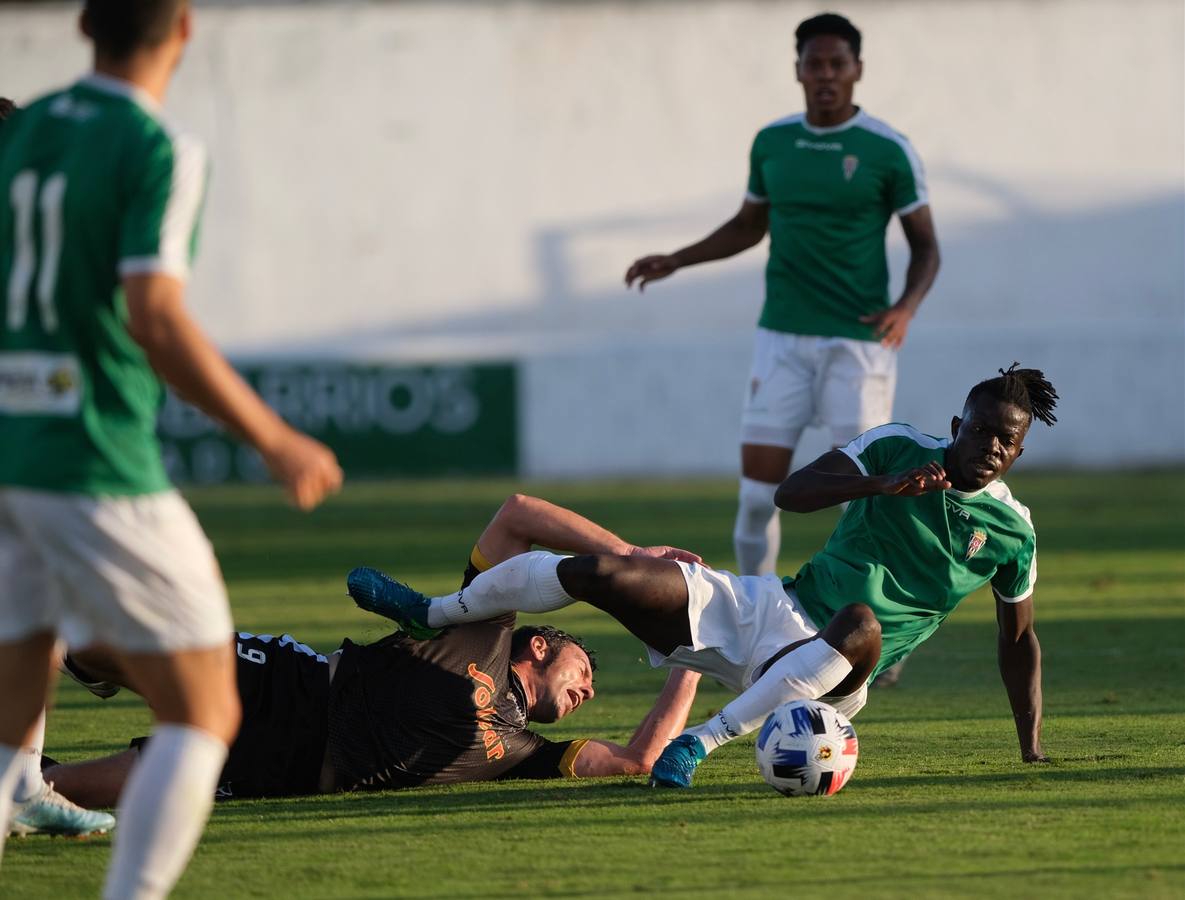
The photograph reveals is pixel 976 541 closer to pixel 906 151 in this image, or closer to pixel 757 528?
pixel 757 528

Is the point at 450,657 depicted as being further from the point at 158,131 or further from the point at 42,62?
the point at 42,62

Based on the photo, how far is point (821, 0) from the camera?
22.6m

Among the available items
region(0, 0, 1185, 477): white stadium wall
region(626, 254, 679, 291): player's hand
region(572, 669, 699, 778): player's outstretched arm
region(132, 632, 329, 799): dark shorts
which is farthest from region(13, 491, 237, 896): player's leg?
region(0, 0, 1185, 477): white stadium wall

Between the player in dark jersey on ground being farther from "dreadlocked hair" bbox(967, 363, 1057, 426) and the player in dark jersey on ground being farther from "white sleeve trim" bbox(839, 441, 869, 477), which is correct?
"dreadlocked hair" bbox(967, 363, 1057, 426)

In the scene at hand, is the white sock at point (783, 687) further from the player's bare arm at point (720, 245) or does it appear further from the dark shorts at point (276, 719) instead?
the player's bare arm at point (720, 245)

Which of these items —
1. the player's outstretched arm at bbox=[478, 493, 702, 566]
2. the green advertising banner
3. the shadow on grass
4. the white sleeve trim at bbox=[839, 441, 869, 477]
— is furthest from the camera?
the green advertising banner

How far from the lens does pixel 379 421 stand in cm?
2050

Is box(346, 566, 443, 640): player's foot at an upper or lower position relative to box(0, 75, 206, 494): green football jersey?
lower

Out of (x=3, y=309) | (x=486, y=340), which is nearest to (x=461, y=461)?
(x=486, y=340)

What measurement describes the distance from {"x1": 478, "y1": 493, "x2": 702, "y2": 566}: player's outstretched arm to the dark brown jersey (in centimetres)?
42

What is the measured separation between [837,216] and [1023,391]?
225 cm

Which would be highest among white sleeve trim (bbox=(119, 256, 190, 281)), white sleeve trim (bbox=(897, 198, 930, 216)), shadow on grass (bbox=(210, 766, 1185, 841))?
white sleeve trim (bbox=(119, 256, 190, 281))

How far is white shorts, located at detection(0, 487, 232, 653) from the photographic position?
10.2ft

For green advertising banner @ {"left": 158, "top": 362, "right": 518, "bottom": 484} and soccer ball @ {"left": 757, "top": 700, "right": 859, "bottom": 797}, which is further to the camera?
green advertising banner @ {"left": 158, "top": 362, "right": 518, "bottom": 484}
